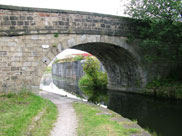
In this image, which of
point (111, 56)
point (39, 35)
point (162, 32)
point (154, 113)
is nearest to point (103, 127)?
point (154, 113)

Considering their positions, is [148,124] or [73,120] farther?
[148,124]

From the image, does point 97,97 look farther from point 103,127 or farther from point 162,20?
point 103,127

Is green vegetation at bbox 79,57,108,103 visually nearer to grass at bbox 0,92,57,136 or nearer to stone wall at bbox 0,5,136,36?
stone wall at bbox 0,5,136,36

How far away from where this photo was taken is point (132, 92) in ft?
43.2

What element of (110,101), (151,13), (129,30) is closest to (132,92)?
→ (110,101)

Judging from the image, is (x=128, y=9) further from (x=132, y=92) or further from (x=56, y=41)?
(x=132, y=92)

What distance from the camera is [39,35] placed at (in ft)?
27.7

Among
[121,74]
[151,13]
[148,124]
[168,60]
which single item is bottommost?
[148,124]

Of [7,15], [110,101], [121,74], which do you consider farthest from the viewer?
[121,74]

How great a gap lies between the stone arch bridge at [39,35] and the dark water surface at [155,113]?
10.1ft

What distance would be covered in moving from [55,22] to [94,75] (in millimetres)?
7940

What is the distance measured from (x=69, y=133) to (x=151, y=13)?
816 cm

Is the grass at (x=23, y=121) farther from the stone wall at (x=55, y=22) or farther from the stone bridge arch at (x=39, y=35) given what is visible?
the stone wall at (x=55, y=22)

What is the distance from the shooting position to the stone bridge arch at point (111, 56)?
28.4 feet
